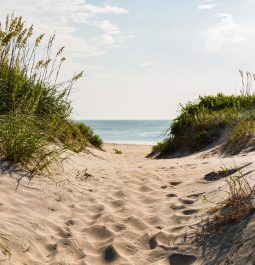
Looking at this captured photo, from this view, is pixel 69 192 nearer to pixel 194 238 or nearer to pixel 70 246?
pixel 70 246

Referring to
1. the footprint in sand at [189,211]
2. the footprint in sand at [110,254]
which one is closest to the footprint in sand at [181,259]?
the footprint in sand at [110,254]

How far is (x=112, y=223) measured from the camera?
5.11m

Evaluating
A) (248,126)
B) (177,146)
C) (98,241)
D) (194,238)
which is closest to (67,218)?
(98,241)

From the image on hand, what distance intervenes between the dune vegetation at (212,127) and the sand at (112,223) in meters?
3.15

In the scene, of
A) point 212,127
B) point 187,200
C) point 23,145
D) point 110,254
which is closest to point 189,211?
point 187,200

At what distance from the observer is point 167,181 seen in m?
7.21

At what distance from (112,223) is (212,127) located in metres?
7.90

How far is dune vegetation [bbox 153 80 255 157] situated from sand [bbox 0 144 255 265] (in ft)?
10.3

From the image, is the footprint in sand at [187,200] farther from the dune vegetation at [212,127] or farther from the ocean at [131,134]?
the ocean at [131,134]

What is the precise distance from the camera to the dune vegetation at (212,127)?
10.0 meters

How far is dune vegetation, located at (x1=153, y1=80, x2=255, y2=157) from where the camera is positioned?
32.9 ft

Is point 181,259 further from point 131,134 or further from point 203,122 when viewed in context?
point 131,134

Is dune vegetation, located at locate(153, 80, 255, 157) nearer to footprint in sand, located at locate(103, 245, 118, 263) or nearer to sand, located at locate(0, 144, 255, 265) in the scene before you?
sand, located at locate(0, 144, 255, 265)

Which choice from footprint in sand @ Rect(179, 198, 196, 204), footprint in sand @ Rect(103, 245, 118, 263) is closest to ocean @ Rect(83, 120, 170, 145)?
footprint in sand @ Rect(179, 198, 196, 204)
